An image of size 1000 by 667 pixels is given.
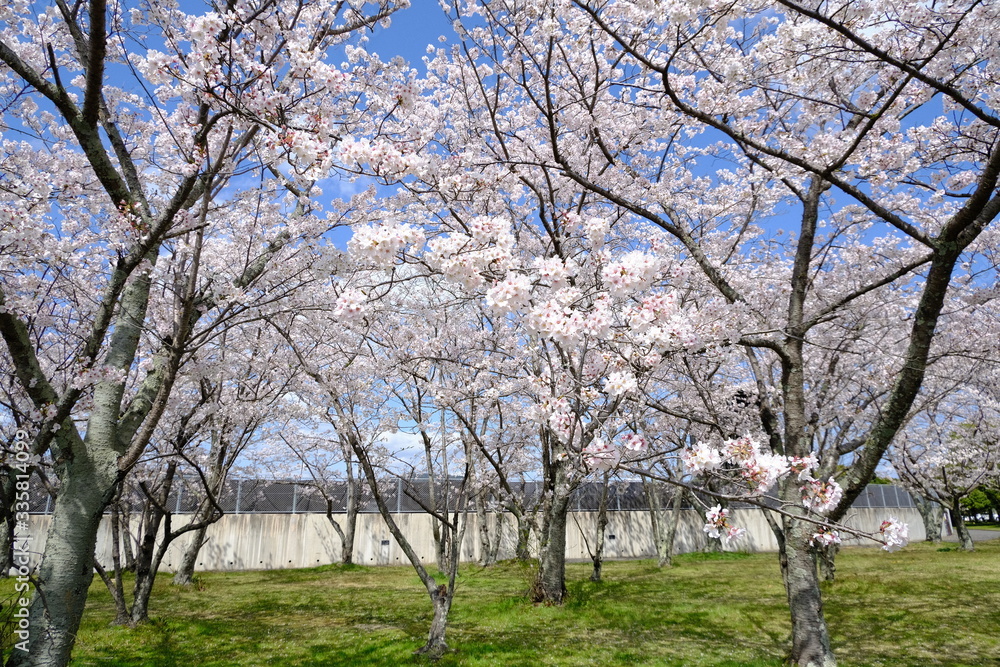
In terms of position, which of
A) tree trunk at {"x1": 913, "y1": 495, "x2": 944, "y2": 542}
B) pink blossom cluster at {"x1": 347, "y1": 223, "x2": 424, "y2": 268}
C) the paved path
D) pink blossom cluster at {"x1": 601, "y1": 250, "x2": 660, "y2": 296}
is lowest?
the paved path

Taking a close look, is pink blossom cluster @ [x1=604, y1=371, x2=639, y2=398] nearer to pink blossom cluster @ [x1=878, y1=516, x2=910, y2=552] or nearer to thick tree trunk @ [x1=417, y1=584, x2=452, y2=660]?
pink blossom cluster @ [x1=878, y1=516, x2=910, y2=552]

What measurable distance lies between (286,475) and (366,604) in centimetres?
1176

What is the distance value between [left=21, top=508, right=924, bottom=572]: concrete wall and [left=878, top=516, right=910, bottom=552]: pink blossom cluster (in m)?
13.0

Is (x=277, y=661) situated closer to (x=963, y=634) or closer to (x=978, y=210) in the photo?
(x=978, y=210)

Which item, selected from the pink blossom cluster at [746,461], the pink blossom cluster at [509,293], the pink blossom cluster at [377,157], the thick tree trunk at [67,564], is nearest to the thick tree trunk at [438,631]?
the thick tree trunk at [67,564]

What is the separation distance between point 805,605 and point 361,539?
15787 mm

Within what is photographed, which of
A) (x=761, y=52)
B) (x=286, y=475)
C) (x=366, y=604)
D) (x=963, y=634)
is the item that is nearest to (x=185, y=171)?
(x=761, y=52)

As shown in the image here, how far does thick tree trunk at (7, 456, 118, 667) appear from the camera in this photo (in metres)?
3.78

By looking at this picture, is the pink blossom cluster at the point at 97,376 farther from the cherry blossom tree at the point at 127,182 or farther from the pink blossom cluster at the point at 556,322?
the pink blossom cluster at the point at 556,322

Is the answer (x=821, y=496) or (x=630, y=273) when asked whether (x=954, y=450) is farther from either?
(x=630, y=273)

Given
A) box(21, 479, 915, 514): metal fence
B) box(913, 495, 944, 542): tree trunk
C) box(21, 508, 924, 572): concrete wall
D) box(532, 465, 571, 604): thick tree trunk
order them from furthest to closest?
box(913, 495, 944, 542): tree trunk
box(21, 479, 915, 514): metal fence
box(21, 508, 924, 572): concrete wall
box(532, 465, 571, 604): thick tree trunk

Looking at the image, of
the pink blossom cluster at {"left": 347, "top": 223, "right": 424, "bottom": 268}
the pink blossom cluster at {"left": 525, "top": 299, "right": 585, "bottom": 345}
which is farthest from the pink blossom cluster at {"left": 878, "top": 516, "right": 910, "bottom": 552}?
the pink blossom cluster at {"left": 347, "top": 223, "right": 424, "bottom": 268}

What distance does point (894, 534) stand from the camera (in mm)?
3055

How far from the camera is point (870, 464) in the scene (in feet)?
15.9
